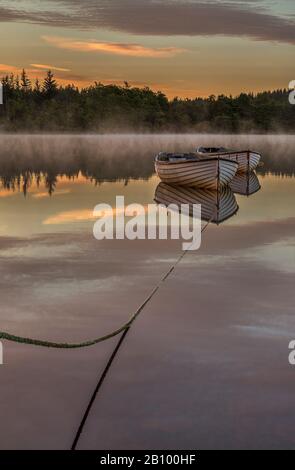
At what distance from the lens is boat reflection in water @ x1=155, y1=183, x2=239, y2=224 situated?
2511 centimetres

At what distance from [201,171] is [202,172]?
0.24 feet

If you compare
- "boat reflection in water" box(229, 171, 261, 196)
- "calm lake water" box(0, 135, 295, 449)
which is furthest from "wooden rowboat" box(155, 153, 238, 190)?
"calm lake water" box(0, 135, 295, 449)

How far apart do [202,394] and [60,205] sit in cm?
2195

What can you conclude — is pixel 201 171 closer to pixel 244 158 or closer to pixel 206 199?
pixel 206 199

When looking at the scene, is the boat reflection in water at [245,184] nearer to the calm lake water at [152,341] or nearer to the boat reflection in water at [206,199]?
the boat reflection in water at [206,199]

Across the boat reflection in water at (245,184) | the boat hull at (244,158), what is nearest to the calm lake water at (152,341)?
the boat reflection in water at (245,184)

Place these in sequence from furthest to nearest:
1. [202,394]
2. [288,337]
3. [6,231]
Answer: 1. [6,231]
2. [288,337]
3. [202,394]

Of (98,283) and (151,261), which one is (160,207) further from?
(98,283)

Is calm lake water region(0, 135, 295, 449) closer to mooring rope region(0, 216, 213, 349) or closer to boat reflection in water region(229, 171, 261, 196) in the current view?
mooring rope region(0, 216, 213, 349)

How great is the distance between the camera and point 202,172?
30797mm

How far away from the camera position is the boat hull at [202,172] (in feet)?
99.8

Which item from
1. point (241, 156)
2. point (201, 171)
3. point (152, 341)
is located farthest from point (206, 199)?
point (152, 341)

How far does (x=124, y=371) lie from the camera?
349 inches
